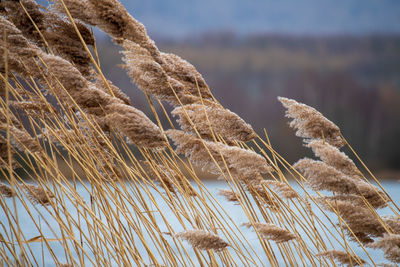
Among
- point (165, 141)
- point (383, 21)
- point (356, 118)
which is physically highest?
point (383, 21)

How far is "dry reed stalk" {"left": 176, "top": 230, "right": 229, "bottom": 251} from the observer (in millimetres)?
902

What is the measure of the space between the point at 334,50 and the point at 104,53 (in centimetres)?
309

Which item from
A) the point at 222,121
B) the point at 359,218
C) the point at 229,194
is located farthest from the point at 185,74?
the point at 359,218

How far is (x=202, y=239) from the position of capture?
0.91 meters

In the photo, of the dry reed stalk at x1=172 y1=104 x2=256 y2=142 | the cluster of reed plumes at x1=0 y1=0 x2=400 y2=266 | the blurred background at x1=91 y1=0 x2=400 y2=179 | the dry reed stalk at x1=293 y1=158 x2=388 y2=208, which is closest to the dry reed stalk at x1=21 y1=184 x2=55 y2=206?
the cluster of reed plumes at x1=0 y1=0 x2=400 y2=266

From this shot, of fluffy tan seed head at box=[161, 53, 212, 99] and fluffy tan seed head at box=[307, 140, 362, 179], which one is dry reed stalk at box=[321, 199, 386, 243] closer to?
fluffy tan seed head at box=[307, 140, 362, 179]

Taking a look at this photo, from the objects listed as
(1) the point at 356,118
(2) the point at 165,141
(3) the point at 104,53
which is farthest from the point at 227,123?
(1) the point at 356,118

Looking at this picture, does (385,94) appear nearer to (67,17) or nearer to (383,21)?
(383,21)

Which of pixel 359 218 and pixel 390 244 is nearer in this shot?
pixel 390 244

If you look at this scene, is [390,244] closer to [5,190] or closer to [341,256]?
[341,256]

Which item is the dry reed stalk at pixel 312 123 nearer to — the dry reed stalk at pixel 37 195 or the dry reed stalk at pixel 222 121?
the dry reed stalk at pixel 222 121

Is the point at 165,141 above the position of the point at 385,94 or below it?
below

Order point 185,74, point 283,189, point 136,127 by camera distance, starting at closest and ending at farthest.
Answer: point 136,127, point 283,189, point 185,74

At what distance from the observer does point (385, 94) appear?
5426mm
